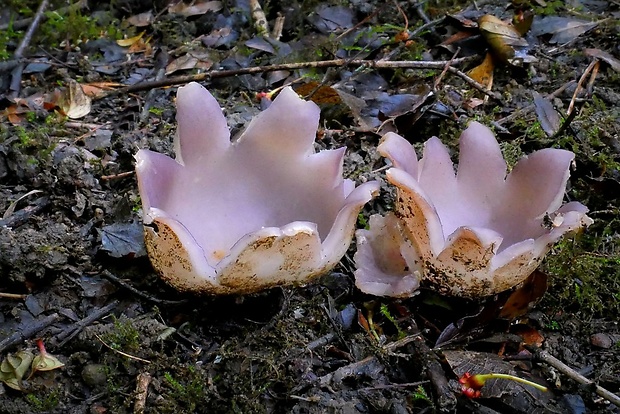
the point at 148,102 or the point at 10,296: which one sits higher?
the point at 10,296

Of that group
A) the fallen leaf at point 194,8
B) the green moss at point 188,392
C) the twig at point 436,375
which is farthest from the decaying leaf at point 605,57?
the green moss at point 188,392

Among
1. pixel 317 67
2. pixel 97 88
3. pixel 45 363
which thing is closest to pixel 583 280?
pixel 317 67

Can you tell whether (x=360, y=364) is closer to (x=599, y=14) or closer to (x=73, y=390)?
(x=73, y=390)

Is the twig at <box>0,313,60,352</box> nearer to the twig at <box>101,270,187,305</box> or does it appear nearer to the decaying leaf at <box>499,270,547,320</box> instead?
the twig at <box>101,270,187,305</box>

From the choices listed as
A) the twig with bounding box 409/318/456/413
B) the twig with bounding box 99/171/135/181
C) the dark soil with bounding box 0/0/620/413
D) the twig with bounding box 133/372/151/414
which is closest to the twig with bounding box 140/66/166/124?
the dark soil with bounding box 0/0/620/413

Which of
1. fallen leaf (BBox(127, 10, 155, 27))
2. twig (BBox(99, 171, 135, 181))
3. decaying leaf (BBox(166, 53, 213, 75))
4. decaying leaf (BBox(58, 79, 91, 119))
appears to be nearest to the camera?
twig (BBox(99, 171, 135, 181))

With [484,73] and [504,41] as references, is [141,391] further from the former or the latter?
[504,41]
